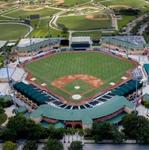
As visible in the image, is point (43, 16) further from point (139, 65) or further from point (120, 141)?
point (120, 141)

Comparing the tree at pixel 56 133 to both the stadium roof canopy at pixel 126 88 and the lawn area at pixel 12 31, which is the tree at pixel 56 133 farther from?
the lawn area at pixel 12 31

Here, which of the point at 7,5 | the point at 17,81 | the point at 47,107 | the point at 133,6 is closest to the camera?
the point at 47,107

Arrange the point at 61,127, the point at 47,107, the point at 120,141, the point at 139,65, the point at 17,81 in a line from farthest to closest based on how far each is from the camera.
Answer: the point at 139,65
the point at 17,81
the point at 47,107
the point at 61,127
the point at 120,141

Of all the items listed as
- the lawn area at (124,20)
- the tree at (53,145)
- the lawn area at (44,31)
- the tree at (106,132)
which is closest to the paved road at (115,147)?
the tree at (106,132)

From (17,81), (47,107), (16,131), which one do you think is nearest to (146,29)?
(17,81)

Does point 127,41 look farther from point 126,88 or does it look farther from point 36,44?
point 126,88

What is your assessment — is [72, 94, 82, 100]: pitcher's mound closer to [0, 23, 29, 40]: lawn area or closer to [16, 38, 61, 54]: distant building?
[16, 38, 61, 54]: distant building
